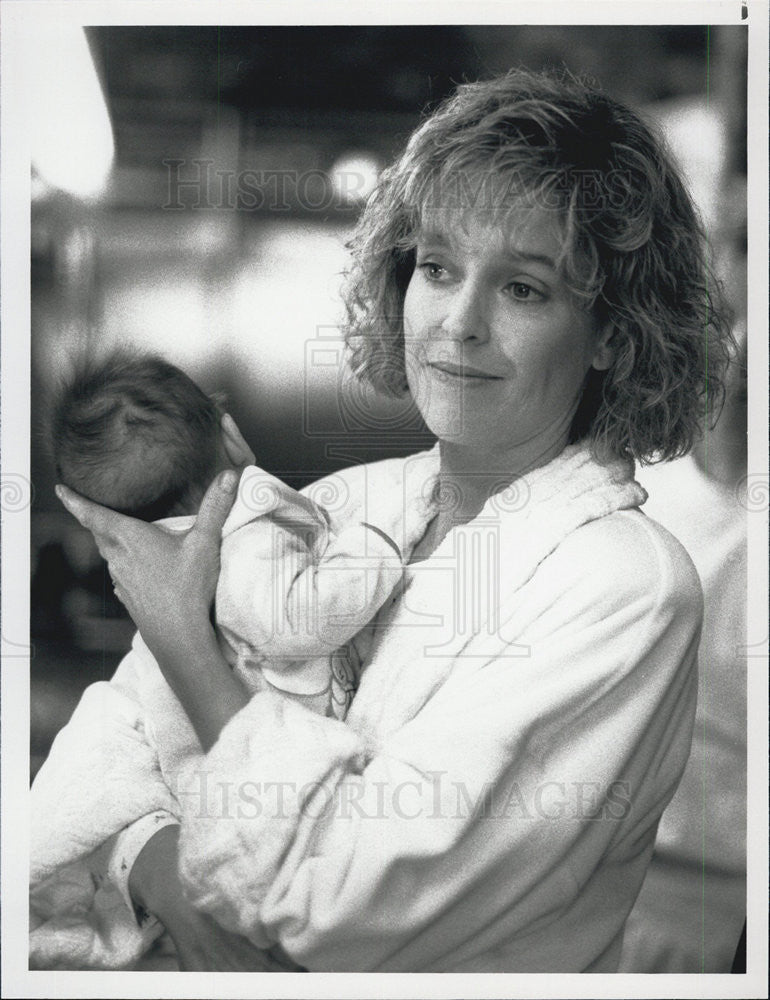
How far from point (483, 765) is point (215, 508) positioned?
546 millimetres

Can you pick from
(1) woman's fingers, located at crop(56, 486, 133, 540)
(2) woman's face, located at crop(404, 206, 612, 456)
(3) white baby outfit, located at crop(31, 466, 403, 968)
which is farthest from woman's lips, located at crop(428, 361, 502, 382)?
(1) woman's fingers, located at crop(56, 486, 133, 540)

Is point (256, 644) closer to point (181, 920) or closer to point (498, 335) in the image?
point (181, 920)

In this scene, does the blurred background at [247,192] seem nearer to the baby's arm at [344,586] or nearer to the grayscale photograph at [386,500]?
the grayscale photograph at [386,500]

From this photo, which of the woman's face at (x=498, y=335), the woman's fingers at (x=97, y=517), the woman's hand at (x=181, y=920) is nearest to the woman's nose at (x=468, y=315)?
the woman's face at (x=498, y=335)

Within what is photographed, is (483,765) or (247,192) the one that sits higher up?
(247,192)

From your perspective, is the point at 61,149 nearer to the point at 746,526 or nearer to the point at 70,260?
the point at 70,260

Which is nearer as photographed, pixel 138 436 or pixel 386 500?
pixel 138 436

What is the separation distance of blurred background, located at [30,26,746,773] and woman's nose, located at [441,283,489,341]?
16 centimetres

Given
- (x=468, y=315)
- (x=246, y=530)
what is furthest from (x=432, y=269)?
(x=246, y=530)

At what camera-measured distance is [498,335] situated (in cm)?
172

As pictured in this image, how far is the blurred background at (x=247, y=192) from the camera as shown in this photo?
1.83 meters

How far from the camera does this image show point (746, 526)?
187 cm

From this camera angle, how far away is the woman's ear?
1.74 m

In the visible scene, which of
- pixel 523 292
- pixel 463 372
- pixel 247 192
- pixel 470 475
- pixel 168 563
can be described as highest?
pixel 247 192
